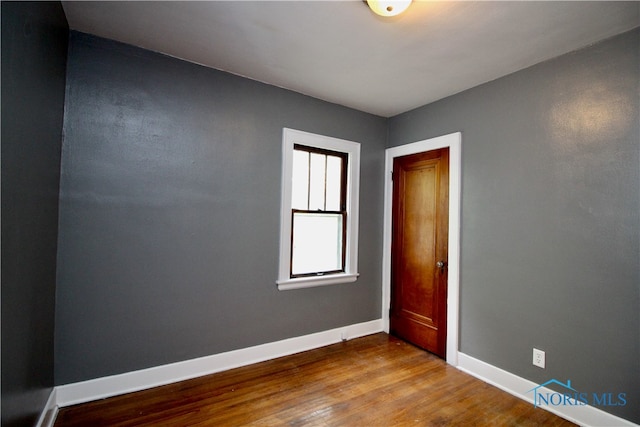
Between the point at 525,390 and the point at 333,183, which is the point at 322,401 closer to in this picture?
the point at 525,390

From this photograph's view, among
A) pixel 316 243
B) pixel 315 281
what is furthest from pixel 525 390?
pixel 316 243

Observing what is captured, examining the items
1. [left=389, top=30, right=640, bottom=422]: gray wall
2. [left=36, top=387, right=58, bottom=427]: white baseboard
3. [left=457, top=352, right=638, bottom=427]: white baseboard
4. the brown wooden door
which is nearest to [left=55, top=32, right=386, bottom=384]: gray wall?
[left=36, top=387, right=58, bottom=427]: white baseboard

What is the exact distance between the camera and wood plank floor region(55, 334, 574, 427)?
76.8 inches

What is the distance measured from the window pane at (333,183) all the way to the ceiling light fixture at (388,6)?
1.69m

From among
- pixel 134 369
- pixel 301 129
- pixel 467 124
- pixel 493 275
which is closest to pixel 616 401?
pixel 493 275

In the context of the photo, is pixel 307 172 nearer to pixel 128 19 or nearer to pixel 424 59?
pixel 424 59

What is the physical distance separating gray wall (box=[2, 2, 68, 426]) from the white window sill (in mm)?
1725

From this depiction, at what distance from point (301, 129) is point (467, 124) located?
1.65 metres

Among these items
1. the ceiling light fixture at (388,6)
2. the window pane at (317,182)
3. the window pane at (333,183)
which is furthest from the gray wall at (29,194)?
the window pane at (333,183)

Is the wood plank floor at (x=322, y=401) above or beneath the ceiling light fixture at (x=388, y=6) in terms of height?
beneath

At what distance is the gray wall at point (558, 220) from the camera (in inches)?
74.0

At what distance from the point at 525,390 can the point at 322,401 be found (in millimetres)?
1619

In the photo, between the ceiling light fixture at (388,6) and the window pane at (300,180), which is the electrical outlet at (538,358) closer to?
the window pane at (300,180)

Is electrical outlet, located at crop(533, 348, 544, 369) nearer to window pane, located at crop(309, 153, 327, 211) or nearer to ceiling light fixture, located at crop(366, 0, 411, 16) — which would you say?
window pane, located at crop(309, 153, 327, 211)
